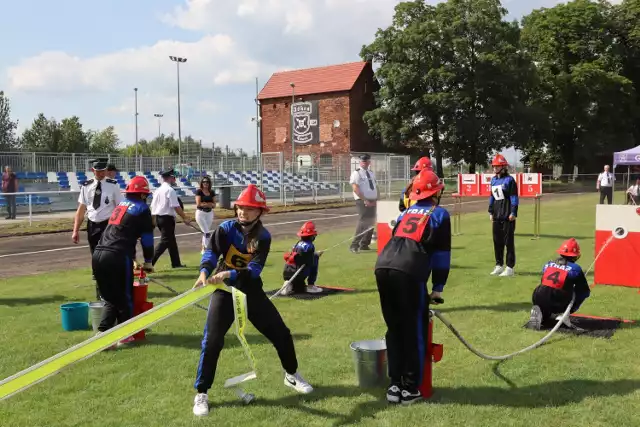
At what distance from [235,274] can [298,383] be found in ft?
3.84

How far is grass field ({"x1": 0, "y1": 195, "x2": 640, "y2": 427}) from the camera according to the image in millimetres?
4629

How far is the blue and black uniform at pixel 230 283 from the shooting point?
473 centimetres

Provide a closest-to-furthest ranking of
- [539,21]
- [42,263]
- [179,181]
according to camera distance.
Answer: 1. [42,263]
2. [179,181]
3. [539,21]

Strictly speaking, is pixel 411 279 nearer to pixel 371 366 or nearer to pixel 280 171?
pixel 371 366

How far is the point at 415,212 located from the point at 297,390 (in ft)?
5.95

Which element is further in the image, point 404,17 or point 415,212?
point 404,17

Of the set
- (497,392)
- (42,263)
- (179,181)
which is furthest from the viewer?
(179,181)

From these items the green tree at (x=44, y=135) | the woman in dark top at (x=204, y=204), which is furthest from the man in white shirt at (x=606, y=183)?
the green tree at (x=44, y=135)

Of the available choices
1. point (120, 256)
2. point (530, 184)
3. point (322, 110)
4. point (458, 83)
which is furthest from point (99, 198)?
point (322, 110)

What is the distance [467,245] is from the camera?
15094 mm

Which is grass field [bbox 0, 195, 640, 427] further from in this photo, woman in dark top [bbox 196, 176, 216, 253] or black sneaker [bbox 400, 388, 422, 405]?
woman in dark top [bbox 196, 176, 216, 253]

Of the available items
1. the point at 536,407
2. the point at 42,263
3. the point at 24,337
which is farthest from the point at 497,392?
the point at 42,263

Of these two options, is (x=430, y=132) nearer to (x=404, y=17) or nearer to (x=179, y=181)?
(x=404, y=17)

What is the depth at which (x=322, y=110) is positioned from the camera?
5512 centimetres
